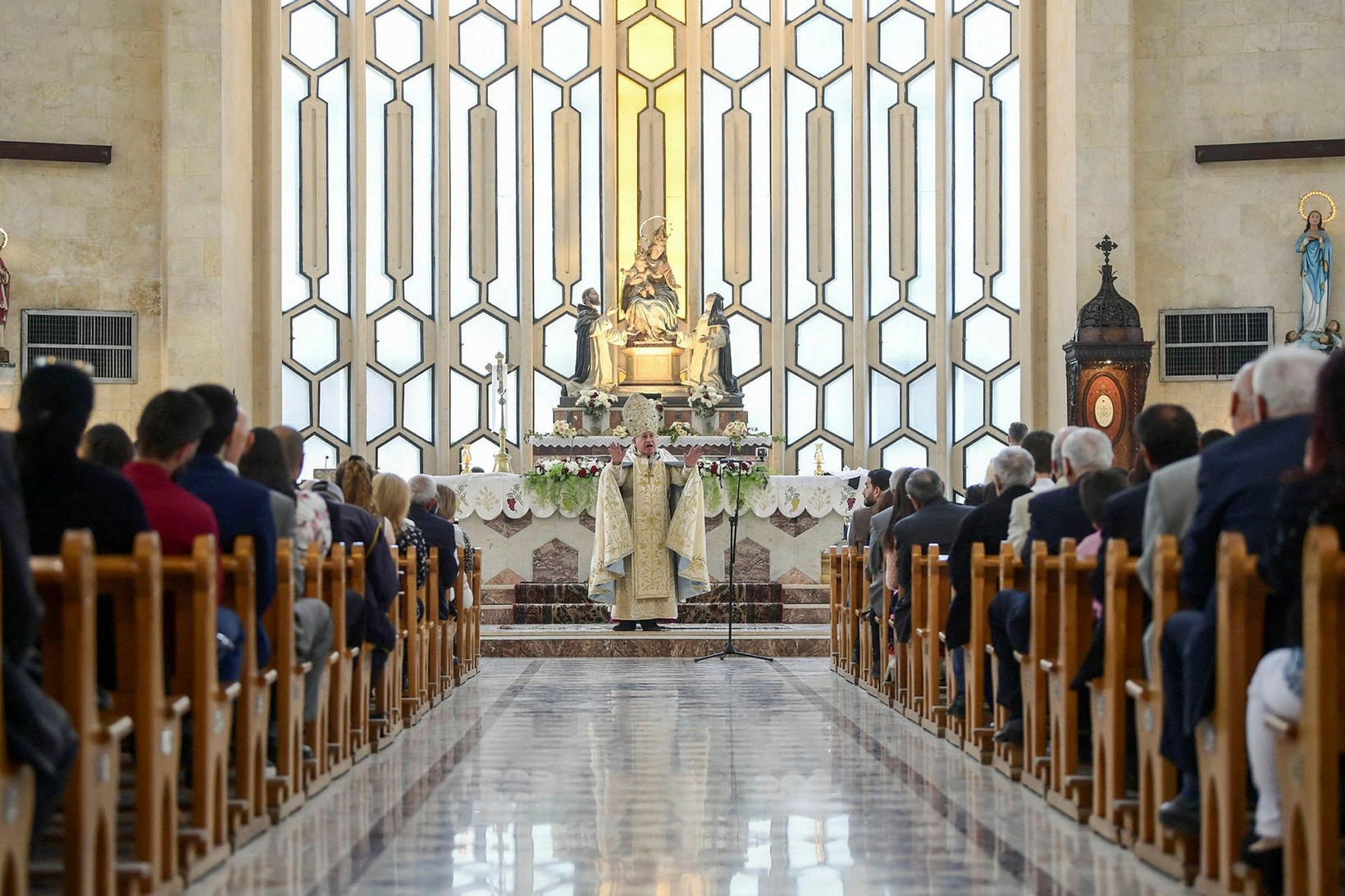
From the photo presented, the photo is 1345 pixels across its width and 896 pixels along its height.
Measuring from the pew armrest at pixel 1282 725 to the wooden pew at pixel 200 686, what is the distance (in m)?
2.25

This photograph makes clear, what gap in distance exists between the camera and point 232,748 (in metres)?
5.43

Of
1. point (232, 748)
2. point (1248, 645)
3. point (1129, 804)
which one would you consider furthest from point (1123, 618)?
point (232, 748)

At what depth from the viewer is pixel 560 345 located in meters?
17.6

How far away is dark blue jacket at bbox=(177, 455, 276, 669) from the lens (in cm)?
481

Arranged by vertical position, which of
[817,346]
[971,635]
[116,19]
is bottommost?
[971,635]

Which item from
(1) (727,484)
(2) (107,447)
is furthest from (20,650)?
(1) (727,484)

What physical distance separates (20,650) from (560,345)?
14.7m

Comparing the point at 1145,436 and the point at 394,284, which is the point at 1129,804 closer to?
the point at 1145,436

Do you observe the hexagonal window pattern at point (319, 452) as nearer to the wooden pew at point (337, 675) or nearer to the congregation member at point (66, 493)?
the wooden pew at point (337, 675)

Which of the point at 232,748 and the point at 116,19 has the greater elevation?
the point at 116,19

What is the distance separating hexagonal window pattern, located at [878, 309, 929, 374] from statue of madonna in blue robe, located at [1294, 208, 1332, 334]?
145 inches

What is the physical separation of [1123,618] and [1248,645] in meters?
0.92

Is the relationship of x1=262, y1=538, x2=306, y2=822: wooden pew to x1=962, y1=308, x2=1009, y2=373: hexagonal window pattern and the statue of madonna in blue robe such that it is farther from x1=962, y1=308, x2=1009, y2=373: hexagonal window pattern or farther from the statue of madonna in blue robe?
x1=962, y1=308, x2=1009, y2=373: hexagonal window pattern

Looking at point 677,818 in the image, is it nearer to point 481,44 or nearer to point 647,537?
point 647,537
